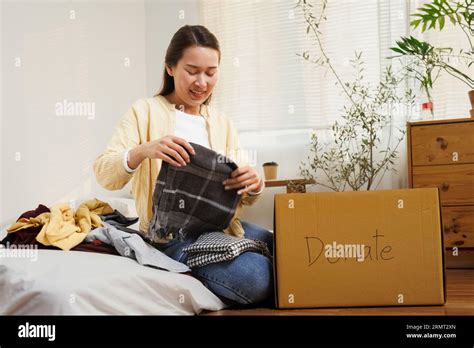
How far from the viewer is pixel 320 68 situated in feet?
10.1

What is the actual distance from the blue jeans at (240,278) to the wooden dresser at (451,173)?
4.19 feet

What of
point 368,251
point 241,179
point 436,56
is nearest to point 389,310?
point 368,251

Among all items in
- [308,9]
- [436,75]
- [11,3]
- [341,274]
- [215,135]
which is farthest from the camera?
[308,9]

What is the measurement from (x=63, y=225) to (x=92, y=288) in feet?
1.05

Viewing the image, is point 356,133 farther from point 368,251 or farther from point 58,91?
point 368,251

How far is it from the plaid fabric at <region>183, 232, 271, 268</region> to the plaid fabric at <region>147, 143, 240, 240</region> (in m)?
0.05

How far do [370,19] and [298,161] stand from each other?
0.79 meters

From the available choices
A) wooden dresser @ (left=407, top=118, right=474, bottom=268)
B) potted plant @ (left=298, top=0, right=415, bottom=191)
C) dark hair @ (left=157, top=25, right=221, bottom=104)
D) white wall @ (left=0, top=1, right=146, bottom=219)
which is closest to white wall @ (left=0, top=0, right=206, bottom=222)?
white wall @ (left=0, top=1, right=146, bottom=219)

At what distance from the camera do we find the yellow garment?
1501 mm

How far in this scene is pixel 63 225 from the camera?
1562 mm

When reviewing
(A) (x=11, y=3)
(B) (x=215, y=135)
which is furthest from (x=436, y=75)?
(A) (x=11, y=3)

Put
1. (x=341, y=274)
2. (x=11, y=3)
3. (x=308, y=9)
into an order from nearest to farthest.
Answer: (x=341, y=274), (x=11, y=3), (x=308, y=9)
